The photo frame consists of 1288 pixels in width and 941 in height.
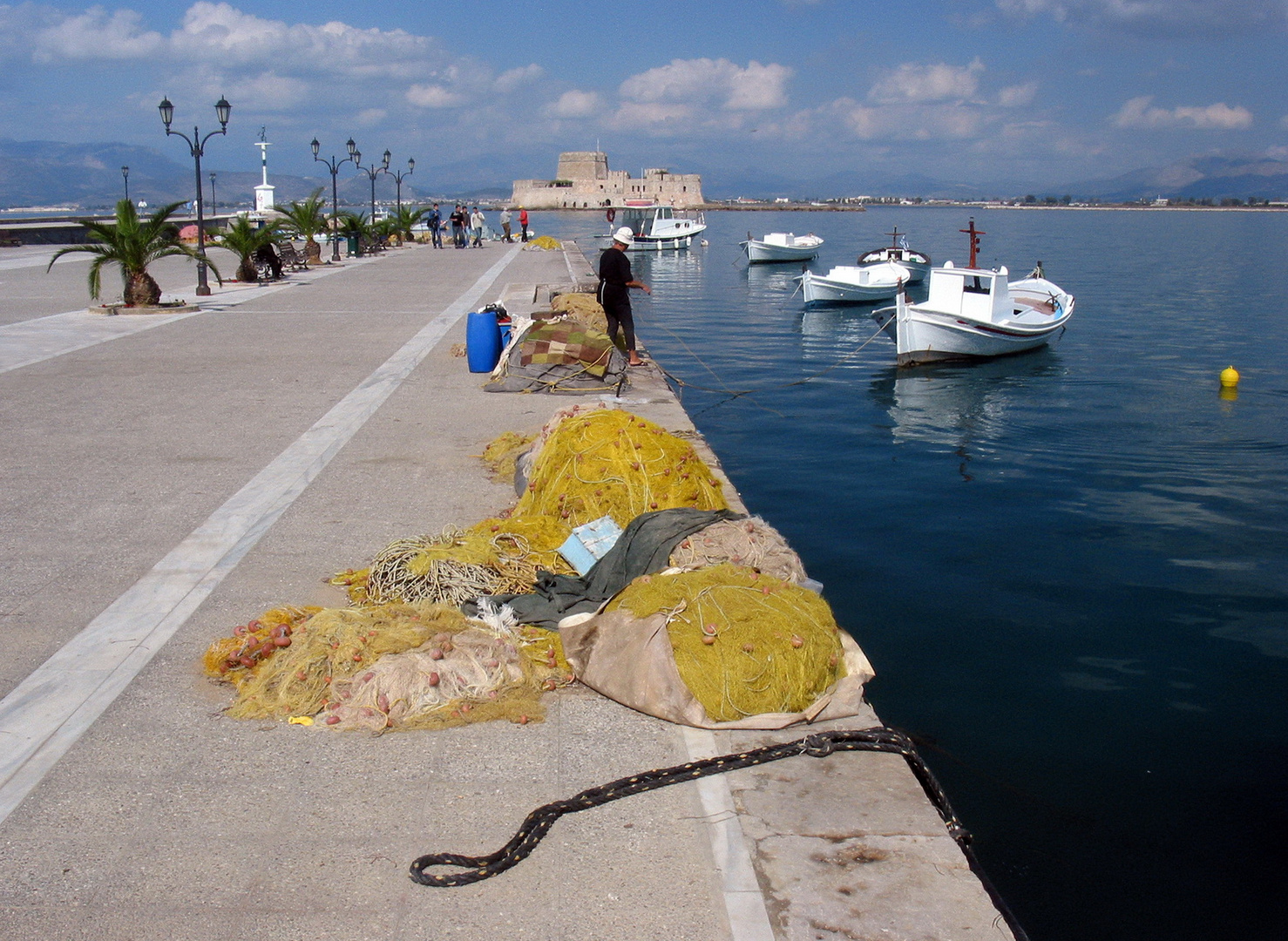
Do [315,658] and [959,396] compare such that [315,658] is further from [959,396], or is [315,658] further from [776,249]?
[776,249]

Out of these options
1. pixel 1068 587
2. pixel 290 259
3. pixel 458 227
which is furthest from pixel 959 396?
pixel 458 227

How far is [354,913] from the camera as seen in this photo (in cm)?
353

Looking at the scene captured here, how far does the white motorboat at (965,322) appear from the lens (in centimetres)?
2378

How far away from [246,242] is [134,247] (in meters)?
5.98

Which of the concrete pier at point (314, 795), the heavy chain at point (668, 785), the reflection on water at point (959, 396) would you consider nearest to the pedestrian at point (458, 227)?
the reflection on water at point (959, 396)

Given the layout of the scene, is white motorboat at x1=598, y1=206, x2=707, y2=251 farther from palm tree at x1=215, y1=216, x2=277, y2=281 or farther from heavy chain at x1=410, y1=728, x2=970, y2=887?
heavy chain at x1=410, y1=728, x2=970, y2=887

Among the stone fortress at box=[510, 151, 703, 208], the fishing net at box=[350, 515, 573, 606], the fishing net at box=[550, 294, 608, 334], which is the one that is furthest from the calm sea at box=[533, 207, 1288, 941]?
the stone fortress at box=[510, 151, 703, 208]

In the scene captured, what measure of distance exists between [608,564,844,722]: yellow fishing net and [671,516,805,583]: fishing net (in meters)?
0.38

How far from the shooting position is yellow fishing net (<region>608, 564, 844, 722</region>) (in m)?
4.79

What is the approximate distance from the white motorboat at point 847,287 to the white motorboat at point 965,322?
1048cm

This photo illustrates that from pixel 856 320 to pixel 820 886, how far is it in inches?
1235

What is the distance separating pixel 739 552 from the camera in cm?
596

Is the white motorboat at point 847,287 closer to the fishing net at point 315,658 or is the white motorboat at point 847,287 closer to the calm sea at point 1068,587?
the calm sea at point 1068,587

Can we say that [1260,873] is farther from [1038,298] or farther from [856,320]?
[856,320]
